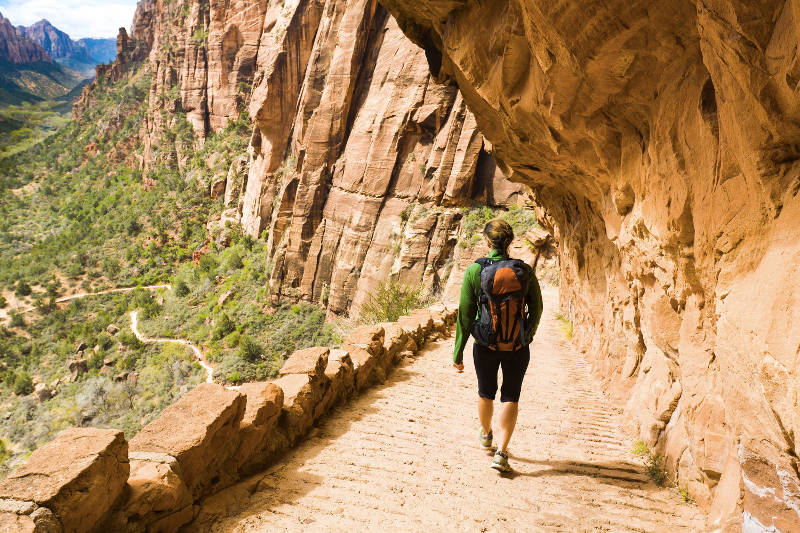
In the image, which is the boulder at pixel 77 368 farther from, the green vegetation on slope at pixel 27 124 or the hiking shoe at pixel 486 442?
the green vegetation on slope at pixel 27 124

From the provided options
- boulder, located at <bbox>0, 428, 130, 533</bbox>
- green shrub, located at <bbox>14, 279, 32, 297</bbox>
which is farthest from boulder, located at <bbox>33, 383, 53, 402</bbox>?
boulder, located at <bbox>0, 428, 130, 533</bbox>

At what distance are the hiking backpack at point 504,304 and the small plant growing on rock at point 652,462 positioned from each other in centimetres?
151

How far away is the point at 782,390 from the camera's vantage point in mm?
1738

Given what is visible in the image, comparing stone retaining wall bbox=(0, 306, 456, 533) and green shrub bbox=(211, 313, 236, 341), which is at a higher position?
stone retaining wall bbox=(0, 306, 456, 533)

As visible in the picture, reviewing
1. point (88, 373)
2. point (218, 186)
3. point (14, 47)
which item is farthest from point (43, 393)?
point (14, 47)

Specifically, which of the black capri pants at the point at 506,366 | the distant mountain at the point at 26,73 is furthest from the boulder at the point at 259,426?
the distant mountain at the point at 26,73

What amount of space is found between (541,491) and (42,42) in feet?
896

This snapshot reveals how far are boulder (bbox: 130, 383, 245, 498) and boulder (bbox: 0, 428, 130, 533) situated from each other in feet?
1.29

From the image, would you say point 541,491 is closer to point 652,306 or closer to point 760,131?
point 652,306

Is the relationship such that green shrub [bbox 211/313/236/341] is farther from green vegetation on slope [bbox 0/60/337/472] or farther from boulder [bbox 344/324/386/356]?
boulder [bbox 344/324/386/356]

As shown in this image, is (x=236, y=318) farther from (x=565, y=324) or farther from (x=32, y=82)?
(x=32, y=82)

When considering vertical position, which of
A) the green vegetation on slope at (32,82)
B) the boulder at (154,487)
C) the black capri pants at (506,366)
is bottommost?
the boulder at (154,487)

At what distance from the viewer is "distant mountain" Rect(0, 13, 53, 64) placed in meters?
124

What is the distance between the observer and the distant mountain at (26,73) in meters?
107
